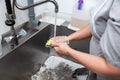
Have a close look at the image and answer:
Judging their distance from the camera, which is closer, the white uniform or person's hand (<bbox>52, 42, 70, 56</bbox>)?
the white uniform

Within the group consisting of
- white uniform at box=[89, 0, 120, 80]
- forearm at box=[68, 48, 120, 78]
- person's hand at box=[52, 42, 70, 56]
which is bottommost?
person's hand at box=[52, 42, 70, 56]

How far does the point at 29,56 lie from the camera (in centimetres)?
109

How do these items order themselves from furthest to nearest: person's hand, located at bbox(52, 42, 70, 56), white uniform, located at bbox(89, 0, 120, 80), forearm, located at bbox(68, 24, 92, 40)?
forearm, located at bbox(68, 24, 92, 40), person's hand, located at bbox(52, 42, 70, 56), white uniform, located at bbox(89, 0, 120, 80)

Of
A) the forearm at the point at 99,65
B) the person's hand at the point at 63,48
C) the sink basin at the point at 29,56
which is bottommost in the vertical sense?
the sink basin at the point at 29,56

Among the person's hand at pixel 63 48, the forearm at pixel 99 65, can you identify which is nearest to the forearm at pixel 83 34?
the person's hand at pixel 63 48

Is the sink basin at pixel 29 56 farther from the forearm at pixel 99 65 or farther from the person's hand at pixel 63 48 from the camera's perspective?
the forearm at pixel 99 65

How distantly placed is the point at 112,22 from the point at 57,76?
27.4 inches

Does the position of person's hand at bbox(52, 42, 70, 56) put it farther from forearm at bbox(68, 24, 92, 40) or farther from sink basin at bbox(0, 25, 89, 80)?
sink basin at bbox(0, 25, 89, 80)

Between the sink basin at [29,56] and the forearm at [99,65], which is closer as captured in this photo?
the forearm at [99,65]

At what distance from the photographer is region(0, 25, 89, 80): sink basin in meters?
0.91

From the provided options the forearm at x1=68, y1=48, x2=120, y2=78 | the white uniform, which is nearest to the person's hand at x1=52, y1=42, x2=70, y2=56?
the forearm at x1=68, y1=48, x2=120, y2=78

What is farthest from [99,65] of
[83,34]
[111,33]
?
[83,34]

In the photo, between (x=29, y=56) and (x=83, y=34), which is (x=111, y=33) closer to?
(x=83, y=34)

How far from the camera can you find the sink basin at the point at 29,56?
91 cm
